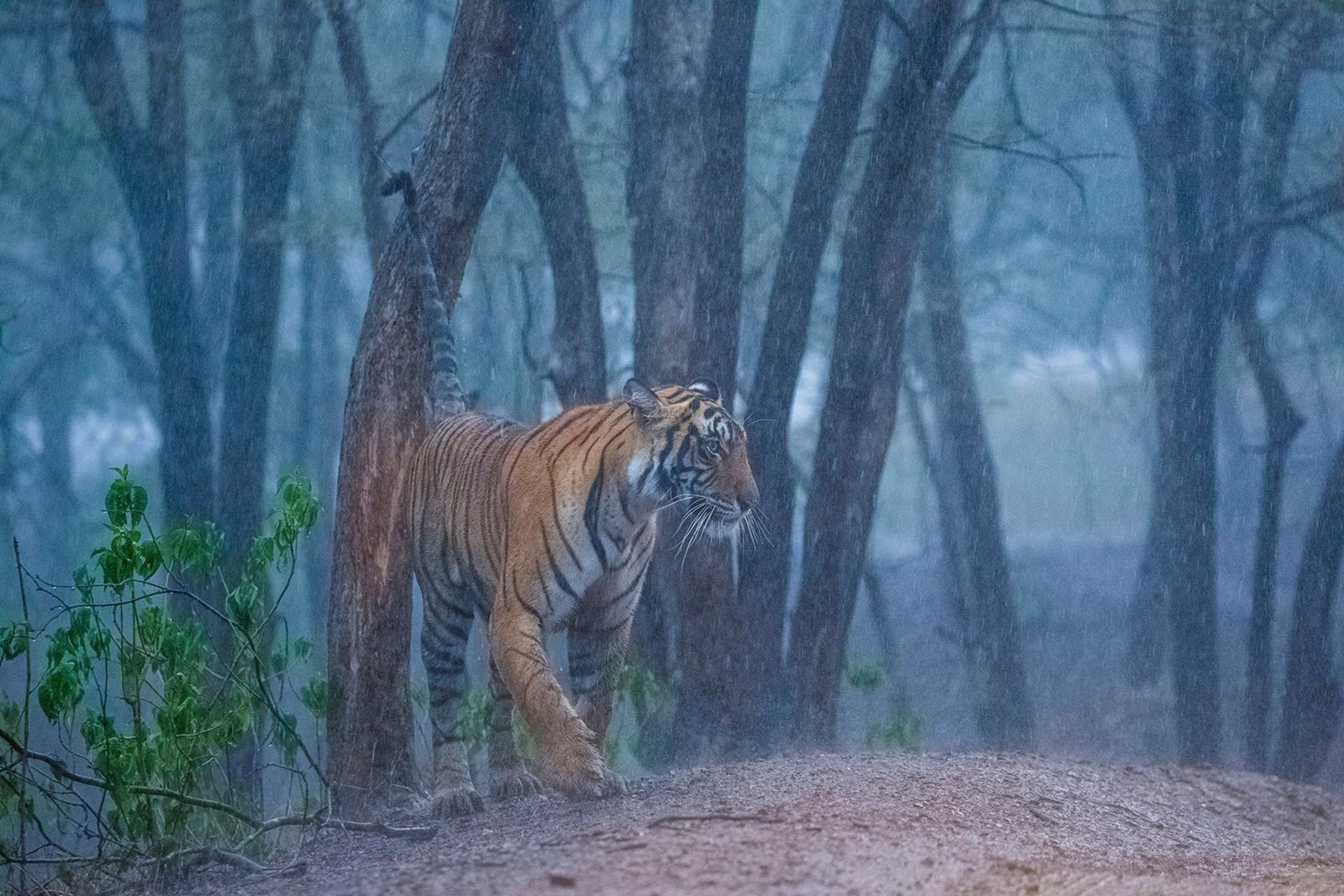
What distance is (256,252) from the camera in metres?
10.1

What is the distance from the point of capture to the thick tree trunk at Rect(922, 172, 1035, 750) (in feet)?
34.1

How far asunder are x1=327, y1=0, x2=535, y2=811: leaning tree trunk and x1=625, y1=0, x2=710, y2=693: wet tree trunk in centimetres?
121

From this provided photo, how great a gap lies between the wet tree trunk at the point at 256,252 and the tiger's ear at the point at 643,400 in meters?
5.35

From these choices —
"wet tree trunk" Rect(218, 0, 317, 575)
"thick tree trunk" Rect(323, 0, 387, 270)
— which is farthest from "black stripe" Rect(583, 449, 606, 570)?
"wet tree trunk" Rect(218, 0, 317, 575)

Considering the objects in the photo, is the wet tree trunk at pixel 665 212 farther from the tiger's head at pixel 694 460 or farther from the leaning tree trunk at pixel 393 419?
the tiger's head at pixel 694 460

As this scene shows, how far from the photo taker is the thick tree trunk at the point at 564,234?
658cm

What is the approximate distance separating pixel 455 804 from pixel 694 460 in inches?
60.2

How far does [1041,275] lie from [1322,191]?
289 inches

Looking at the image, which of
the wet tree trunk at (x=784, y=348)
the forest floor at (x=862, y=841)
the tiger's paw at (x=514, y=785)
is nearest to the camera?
the forest floor at (x=862, y=841)

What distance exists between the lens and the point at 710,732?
6.72 metres

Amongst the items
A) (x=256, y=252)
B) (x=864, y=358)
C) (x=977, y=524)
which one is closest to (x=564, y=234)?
(x=864, y=358)

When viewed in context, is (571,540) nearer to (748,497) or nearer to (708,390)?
(748,497)

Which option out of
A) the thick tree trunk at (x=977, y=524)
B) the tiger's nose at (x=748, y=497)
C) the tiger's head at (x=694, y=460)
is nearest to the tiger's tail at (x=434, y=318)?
the tiger's head at (x=694, y=460)

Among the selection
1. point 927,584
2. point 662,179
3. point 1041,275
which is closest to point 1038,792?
point 662,179
